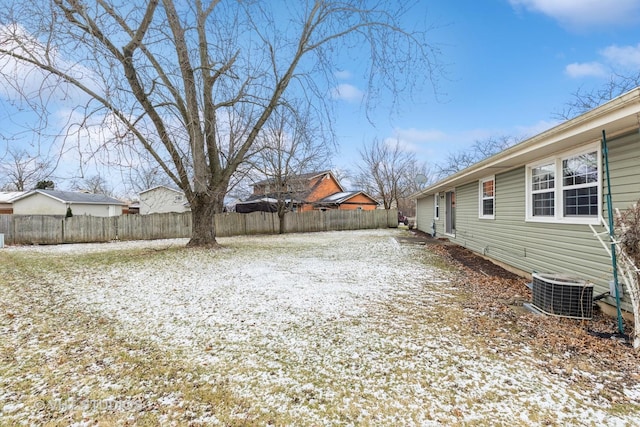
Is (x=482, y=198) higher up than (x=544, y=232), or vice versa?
(x=482, y=198)

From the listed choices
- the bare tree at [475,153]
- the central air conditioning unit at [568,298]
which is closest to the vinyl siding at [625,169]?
the central air conditioning unit at [568,298]

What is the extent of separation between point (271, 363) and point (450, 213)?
39.4ft

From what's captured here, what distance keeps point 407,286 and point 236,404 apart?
414 cm

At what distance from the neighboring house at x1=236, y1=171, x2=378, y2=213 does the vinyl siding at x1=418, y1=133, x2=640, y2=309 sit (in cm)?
955

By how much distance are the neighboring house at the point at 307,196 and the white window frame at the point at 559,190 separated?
1082 centimetres

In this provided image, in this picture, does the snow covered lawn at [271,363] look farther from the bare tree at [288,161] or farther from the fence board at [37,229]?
the bare tree at [288,161]

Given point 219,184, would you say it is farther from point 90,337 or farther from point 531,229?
point 531,229

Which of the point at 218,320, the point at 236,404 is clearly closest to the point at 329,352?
the point at 236,404

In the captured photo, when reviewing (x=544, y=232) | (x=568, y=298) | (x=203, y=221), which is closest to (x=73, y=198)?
(x=203, y=221)

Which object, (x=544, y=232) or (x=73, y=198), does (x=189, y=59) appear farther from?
(x=73, y=198)

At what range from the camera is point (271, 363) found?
2906 millimetres

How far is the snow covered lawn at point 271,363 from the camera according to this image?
218 centimetres

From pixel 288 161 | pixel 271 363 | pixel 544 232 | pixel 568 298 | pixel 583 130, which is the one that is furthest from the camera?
pixel 288 161

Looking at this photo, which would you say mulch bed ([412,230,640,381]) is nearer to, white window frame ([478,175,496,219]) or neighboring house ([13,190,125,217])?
white window frame ([478,175,496,219])
